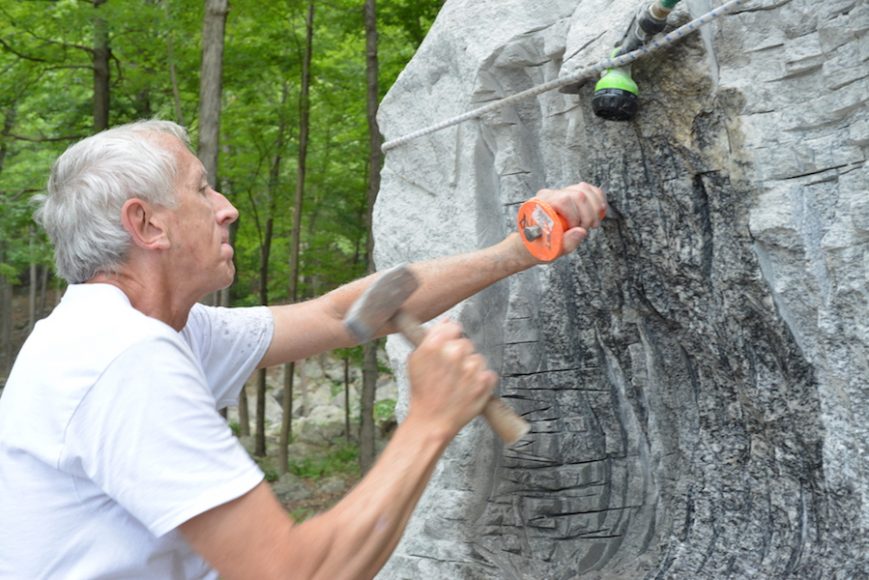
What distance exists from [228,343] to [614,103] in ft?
4.41

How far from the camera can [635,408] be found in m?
3.37

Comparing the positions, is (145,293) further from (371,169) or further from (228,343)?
(371,169)

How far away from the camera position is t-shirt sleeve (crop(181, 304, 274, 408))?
253cm

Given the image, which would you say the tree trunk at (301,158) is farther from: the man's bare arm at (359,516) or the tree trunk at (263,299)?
the man's bare arm at (359,516)

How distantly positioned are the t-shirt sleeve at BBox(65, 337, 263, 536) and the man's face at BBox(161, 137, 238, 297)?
0.40m

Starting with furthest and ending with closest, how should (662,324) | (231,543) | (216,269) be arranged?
(662,324) < (216,269) < (231,543)

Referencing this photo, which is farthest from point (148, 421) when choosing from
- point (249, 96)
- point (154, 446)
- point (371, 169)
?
point (249, 96)

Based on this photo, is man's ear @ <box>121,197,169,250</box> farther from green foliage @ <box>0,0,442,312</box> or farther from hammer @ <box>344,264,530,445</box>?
green foliage @ <box>0,0,442,312</box>

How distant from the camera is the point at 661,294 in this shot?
10.0 feet

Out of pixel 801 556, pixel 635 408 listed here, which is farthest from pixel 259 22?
pixel 801 556

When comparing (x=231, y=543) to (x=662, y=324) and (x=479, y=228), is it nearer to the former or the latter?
(x=662, y=324)

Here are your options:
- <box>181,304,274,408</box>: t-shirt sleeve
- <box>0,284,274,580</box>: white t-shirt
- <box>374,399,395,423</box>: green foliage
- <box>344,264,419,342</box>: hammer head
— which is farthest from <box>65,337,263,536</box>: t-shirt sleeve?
<box>374,399,395,423</box>: green foliage

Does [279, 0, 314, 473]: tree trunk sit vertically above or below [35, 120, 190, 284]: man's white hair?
above

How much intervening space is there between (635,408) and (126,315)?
6.92 ft
